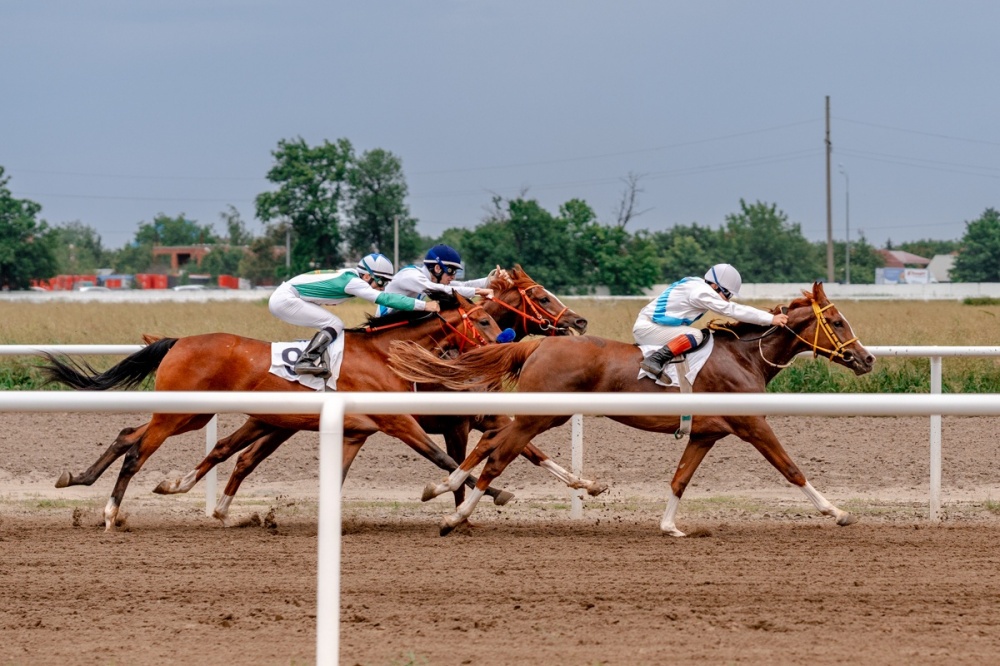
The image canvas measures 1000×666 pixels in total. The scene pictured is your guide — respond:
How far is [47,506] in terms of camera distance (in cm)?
820

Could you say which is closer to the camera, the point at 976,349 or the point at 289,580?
the point at 289,580

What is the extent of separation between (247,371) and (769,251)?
6517cm

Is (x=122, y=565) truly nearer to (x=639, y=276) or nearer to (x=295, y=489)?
(x=295, y=489)

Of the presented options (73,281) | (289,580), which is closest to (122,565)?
(289,580)

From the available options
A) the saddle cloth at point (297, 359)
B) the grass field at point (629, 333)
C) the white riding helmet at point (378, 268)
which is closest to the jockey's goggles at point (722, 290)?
the white riding helmet at point (378, 268)

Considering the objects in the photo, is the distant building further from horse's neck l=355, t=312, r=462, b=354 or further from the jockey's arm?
the jockey's arm

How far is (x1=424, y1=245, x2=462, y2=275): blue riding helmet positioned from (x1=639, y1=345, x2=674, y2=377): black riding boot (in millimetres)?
1804

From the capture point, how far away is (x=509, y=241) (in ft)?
165

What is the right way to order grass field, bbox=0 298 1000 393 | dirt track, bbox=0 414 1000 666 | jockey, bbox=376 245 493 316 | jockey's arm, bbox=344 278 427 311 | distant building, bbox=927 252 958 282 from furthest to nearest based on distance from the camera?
distant building, bbox=927 252 958 282
grass field, bbox=0 298 1000 393
jockey, bbox=376 245 493 316
jockey's arm, bbox=344 278 427 311
dirt track, bbox=0 414 1000 666

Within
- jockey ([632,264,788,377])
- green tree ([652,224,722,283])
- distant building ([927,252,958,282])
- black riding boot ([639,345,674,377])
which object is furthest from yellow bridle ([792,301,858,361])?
distant building ([927,252,958,282])

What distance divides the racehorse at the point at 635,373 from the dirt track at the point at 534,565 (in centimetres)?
34

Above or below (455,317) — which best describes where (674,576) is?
below

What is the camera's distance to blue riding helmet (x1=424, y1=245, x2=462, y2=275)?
→ 8.25 metres

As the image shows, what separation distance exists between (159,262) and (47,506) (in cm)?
11051
